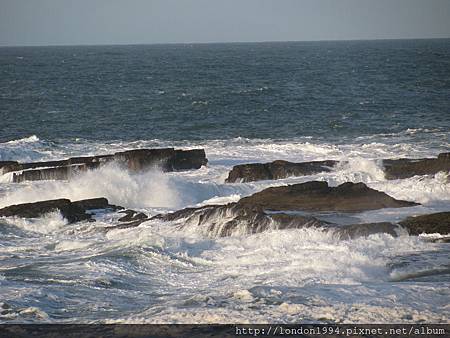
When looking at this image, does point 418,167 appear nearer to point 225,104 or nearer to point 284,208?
point 284,208

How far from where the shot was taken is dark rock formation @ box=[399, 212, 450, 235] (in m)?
16.9

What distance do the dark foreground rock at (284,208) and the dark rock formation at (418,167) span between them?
3.58 metres

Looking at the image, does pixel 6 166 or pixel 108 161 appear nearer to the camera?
pixel 108 161

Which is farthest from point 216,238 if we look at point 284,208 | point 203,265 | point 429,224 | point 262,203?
point 429,224

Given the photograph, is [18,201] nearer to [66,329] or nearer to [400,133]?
[66,329]

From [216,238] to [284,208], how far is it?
2748mm

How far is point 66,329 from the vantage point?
1150cm

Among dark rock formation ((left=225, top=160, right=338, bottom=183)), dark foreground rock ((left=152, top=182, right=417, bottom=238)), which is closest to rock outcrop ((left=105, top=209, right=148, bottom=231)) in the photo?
dark foreground rock ((left=152, top=182, right=417, bottom=238))

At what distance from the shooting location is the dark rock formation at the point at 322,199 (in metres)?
19.4

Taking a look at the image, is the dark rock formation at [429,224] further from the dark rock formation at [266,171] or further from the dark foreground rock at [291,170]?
the dark rock formation at [266,171]

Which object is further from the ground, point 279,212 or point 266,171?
point 266,171

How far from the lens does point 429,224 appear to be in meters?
17.1

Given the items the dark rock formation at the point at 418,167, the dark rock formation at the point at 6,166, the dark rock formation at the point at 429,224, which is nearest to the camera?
the dark rock formation at the point at 429,224

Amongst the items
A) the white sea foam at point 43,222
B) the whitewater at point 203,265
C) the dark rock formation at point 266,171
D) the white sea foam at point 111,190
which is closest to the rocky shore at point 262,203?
the dark rock formation at point 266,171
